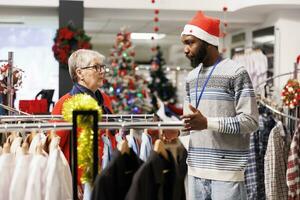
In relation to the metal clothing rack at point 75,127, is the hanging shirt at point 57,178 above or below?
below

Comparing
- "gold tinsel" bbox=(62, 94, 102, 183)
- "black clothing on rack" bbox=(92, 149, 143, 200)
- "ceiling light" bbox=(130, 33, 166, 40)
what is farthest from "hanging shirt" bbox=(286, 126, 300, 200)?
"ceiling light" bbox=(130, 33, 166, 40)

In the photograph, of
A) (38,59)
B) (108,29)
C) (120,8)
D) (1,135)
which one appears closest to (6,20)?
(38,59)

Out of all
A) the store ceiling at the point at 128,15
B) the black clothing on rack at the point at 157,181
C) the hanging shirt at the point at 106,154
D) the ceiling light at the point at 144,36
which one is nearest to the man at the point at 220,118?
the hanging shirt at the point at 106,154

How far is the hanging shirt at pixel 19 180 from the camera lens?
80.6 inches

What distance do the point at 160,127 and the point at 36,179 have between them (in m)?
0.56

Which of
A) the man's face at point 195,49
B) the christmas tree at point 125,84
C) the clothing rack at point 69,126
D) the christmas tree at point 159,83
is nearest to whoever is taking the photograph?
the clothing rack at point 69,126

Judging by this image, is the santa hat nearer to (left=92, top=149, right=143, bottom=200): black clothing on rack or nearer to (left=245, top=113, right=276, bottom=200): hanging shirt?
(left=92, top=149, right=143, bottom=200): black clothing on rack

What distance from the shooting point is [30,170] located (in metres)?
2.09

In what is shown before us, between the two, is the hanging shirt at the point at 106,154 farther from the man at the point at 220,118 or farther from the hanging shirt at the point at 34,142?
the man at the point at 220,118

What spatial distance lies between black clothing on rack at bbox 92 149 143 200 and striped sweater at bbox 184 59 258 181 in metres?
0.68

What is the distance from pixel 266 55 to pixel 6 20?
444 cm

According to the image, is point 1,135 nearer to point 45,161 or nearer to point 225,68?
point 45,161

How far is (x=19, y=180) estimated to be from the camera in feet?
→ 6.75

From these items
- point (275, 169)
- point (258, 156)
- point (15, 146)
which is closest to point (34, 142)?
point (15, 146)
